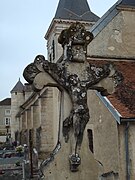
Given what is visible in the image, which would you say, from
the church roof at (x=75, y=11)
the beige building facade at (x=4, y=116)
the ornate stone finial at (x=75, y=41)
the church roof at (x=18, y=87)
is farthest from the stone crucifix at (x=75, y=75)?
the beige building facade at (x=4, y=116)

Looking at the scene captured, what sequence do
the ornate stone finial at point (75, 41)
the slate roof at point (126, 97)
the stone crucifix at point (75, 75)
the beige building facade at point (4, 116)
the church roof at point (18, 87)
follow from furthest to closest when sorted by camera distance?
the beige building facade at point (4, 116) < the church roof at point (18, 87) < the slate roof at point (126, 97) < the ornate stone finial at point (75, 41) < the stone crucifix at point (75, 75)

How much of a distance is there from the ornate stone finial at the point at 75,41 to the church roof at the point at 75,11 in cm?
2304

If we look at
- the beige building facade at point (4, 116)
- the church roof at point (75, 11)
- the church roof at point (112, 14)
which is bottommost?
the beige building facade at point (4, 116)

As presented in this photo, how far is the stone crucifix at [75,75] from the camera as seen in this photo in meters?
3.68

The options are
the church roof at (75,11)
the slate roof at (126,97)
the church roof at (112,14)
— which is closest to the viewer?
the slate roof at (126,97)

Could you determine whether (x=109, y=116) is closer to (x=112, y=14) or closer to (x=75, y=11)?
(x=112, y=14)

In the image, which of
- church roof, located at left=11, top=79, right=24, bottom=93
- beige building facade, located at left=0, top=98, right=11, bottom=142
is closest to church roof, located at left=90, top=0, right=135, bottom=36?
church roof, located at left=11, top=79, right=24, bottom=93

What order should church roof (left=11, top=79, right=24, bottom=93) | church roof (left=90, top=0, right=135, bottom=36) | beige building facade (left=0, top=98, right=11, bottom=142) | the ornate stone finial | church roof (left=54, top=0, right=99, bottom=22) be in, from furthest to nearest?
beige building facade (left=0, top=98, right=11, bottom=142) < church roof (left=11, top=79, right=24, bottom=93) < church roof (left=54, top=0, right=99, bottom=22) < church roof (left=90, top=0, right=135, bottom=36) < the ornate stone finial

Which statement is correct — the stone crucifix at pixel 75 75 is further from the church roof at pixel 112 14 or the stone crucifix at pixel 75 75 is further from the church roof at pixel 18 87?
the church roof at pixel 18 87

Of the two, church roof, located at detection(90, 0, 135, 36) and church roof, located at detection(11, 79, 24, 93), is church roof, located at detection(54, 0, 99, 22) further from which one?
church roof, located at detection(11, 79, 24, 93)

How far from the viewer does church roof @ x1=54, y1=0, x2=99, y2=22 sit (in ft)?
90.1

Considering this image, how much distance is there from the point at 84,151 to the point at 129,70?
9063mm

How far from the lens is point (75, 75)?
Answer: 3.97 m

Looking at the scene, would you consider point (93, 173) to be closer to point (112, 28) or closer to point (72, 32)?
point (72, 32)
